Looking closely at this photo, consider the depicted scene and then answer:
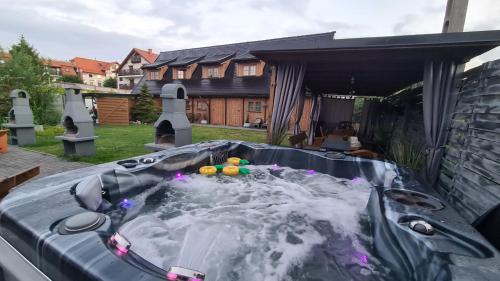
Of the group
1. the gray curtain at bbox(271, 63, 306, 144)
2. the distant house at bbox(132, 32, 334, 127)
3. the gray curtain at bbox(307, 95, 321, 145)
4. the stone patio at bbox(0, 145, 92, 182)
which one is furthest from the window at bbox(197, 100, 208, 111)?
the gray curtain at bbox(271, 63, 306, 144)

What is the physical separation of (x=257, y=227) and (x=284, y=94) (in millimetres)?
2623

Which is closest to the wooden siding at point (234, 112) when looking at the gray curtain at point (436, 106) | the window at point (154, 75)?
the window at point (154, 75)

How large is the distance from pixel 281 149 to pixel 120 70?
88.2 feet

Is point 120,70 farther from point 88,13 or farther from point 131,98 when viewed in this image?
point 88,13

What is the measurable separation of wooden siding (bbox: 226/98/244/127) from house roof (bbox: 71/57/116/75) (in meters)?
31.9

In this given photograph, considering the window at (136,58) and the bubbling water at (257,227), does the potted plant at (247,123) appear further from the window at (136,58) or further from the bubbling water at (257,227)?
the window at (136,58)

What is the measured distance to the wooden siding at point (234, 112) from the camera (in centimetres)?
1303

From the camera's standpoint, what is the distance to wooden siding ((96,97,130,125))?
37.2 ft

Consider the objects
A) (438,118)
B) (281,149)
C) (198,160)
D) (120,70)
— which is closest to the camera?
(438,118)

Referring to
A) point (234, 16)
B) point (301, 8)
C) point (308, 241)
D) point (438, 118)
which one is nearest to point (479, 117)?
point (438, 118)

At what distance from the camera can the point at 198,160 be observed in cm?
328

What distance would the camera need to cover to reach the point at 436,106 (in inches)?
116

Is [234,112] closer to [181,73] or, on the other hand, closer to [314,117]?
[181,73]

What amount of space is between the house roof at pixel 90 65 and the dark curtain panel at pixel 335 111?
3791 centimetres
